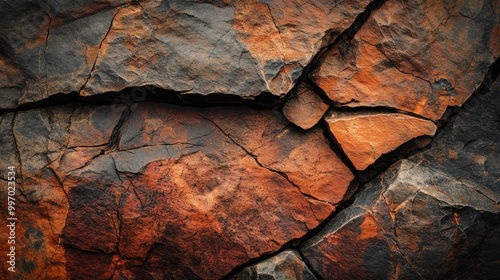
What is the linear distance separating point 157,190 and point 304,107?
113 centimetres

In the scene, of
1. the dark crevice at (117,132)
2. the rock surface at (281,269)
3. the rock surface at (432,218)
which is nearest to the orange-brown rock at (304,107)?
the rock surface at (432,218)

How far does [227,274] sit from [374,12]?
2.02m

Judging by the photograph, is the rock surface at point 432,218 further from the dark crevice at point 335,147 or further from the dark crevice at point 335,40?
the dark crevice at point 335,40

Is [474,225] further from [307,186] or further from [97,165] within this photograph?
[97,165]

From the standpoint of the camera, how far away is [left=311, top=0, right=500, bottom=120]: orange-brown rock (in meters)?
2.31

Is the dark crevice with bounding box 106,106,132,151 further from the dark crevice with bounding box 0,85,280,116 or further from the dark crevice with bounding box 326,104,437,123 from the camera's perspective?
the dark crevice with bounding box 326,104,437,123

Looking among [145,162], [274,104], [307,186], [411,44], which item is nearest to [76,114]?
[145,162]

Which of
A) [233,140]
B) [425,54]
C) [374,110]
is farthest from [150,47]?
[425,54]

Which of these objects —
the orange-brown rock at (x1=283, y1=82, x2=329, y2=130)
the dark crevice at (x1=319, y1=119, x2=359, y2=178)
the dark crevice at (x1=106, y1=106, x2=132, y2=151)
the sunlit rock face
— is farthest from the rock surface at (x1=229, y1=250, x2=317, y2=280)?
the dark crevice at (x1=106, y1=106, x2=132, y2=151)

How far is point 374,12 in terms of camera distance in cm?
238

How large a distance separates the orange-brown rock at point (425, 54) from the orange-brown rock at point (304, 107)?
0.21m

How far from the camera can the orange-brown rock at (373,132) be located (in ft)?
7.59

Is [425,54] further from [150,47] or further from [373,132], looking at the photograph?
[150,47]

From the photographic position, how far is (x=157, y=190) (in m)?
2.29
